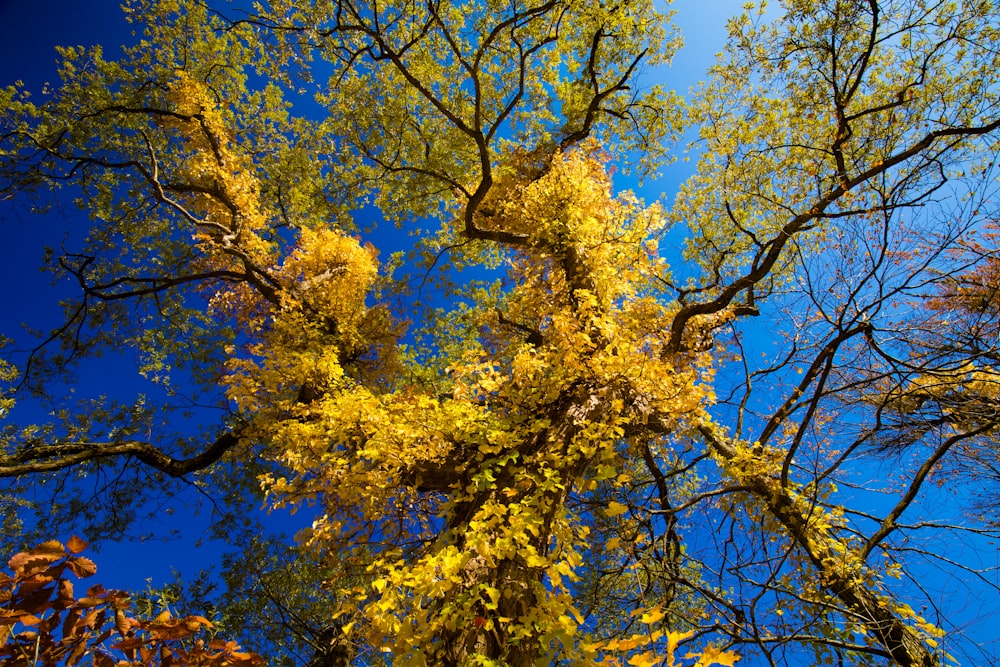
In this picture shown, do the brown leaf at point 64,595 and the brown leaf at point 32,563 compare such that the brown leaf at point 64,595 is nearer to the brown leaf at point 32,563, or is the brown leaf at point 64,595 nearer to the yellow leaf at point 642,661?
the brown leaf at point 32,563

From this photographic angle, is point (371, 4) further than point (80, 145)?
No

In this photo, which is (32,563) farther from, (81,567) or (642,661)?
(642,661)

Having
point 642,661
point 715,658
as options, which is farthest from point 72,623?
point 715,658

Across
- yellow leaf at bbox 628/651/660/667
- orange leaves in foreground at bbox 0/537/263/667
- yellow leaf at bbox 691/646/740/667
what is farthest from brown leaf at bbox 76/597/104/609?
yellow leaf at bbox 691/646/740/667

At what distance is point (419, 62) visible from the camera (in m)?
7.25

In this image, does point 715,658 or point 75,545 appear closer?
point 75,545

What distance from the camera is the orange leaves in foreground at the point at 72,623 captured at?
1.34 metres

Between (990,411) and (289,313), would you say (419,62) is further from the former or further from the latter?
(990,411)

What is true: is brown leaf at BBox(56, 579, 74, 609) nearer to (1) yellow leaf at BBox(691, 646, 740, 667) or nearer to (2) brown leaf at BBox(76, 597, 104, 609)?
(2) brown leaf at BBox(76, 597, 104, 609)

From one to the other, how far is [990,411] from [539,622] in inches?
156

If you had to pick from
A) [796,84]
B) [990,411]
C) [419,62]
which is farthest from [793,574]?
[419,62]

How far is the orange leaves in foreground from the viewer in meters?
1.34

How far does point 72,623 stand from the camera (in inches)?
55.0

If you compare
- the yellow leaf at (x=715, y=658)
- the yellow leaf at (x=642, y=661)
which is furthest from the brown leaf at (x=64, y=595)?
the yellow leaf at (x=715, y=658)
